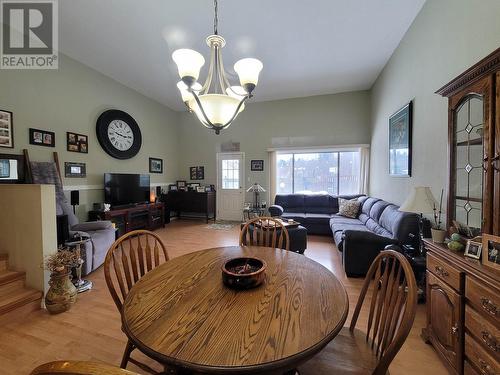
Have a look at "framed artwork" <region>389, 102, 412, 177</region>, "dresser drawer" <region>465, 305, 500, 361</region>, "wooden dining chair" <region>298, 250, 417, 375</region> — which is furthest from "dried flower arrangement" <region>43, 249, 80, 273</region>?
"framed artwork" <region>389, 102, 412, 177</region>

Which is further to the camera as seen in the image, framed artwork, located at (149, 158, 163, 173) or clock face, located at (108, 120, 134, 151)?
framed artwork, located at (149, 158, 163, 173)

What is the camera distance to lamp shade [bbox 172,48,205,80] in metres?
1.70

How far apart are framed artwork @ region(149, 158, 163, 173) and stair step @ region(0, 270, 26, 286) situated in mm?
3674

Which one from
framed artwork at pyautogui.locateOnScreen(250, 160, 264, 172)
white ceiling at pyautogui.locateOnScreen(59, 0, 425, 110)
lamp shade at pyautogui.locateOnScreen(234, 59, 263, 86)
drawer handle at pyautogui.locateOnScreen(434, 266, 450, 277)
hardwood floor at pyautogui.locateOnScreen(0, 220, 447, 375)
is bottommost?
hardwood floor at pyautogui.locateOnScreen(0, 220, 447, 375)

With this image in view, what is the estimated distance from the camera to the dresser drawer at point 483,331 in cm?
108

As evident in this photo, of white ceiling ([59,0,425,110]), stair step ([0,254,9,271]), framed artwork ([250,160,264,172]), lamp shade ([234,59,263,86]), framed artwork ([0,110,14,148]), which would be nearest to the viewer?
lamp shade ([234,59,263,86])

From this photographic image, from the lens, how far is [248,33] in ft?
10.1

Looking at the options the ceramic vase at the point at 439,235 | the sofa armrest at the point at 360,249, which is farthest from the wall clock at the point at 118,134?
the ceramic vase at the point at 439,235

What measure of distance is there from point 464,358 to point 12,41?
19.0 feet

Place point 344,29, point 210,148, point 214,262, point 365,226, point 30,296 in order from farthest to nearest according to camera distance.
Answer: point 210,148, point 365,226, point 344,29, point 30,296, point 214,262

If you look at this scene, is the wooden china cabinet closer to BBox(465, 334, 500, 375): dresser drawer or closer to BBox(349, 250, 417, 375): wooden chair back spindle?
BBox(465, 334, 500, 375): dresser drawer

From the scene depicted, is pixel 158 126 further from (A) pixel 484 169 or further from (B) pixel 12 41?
(A) pixel 484 169

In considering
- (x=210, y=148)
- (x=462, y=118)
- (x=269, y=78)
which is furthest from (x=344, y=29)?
(x=210, y=148)

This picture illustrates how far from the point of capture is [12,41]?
3.08 m
